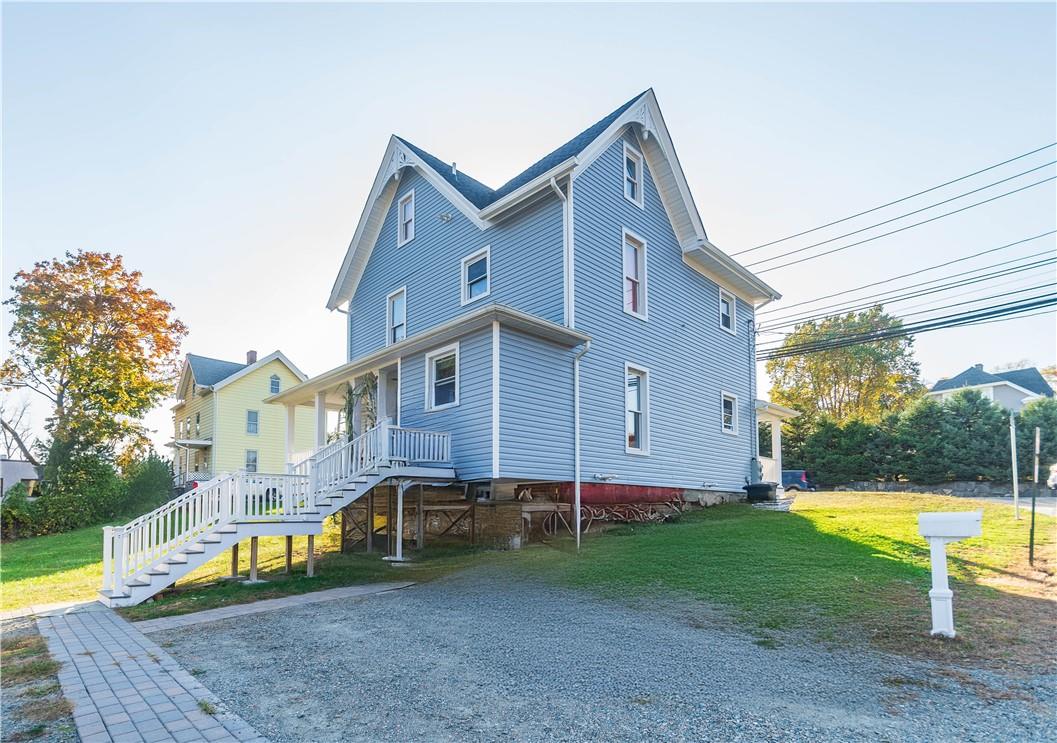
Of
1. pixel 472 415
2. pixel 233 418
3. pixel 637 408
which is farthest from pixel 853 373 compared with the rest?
pixel 233 418

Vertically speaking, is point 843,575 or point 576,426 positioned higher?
point 576,426

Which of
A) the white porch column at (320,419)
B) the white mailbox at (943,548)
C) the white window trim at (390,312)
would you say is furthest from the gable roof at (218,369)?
the white mailbox at (943,548)

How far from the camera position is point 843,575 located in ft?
27.5

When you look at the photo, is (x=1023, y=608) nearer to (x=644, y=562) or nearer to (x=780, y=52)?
(x=644, y=562)

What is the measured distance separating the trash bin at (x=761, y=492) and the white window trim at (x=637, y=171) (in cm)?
905

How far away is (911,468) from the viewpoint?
2536cm

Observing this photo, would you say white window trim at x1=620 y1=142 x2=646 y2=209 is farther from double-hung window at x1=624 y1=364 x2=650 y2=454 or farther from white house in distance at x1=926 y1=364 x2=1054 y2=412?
white house in distance at x1=926 y1=364 x2=1054 y2=412

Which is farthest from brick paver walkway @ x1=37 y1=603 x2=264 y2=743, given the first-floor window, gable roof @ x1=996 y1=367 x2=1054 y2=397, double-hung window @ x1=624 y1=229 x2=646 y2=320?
gable roof @ x1=996 y1=367 x2=1054 y2=397

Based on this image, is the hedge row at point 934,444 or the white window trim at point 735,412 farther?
the hedge row at point 934,444

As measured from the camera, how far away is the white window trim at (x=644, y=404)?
1450cm

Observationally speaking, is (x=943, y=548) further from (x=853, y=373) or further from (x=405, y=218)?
(x=853, y=373)

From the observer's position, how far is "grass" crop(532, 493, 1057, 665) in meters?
6.13

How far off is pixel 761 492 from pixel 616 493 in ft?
22.1

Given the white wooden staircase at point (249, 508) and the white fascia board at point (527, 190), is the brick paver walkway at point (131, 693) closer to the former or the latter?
the white wooden staircase at point (249, 508)
